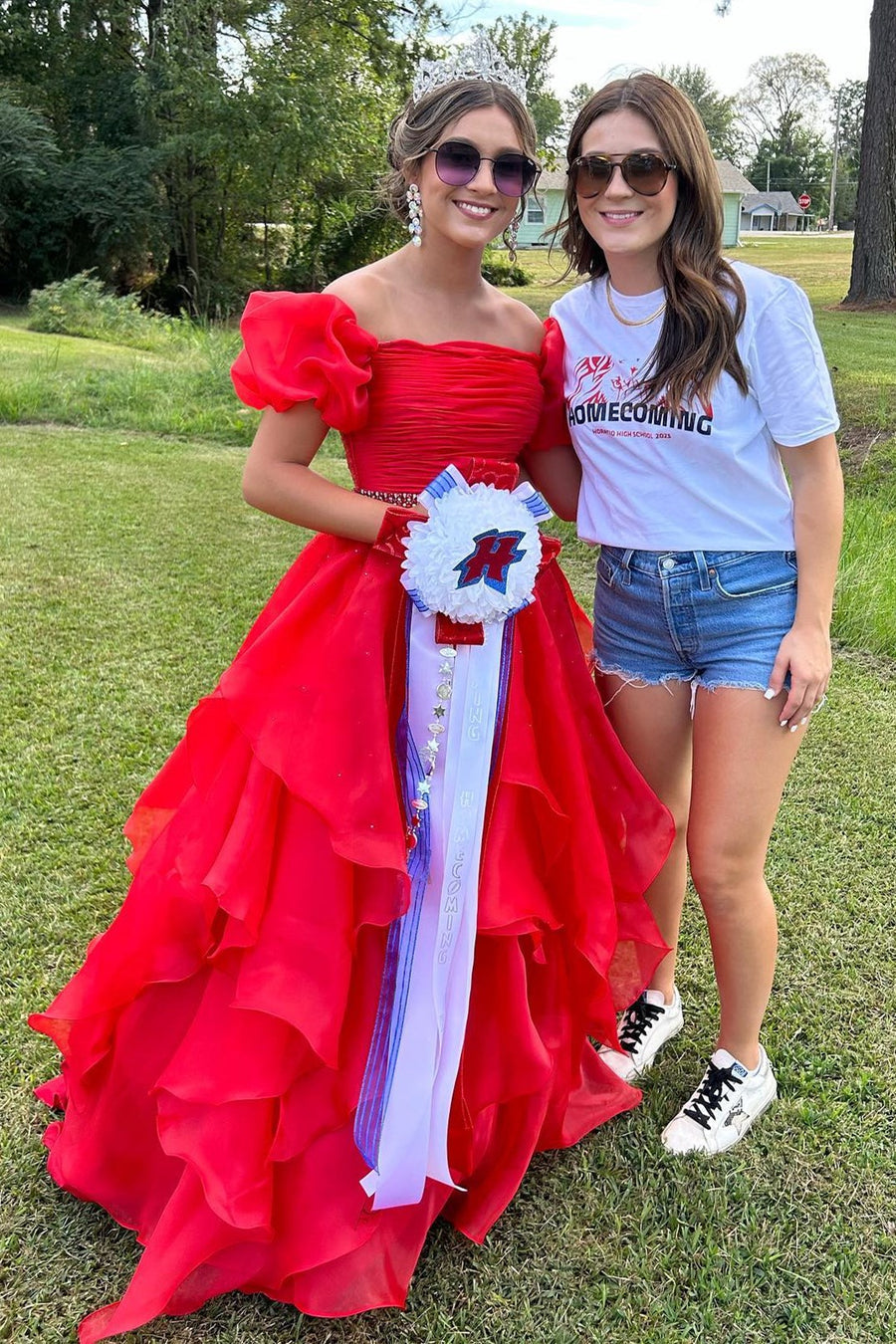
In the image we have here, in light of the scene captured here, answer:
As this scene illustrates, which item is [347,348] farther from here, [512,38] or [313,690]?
[512,38]

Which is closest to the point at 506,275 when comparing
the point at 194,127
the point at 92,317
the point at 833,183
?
the point at 194,127

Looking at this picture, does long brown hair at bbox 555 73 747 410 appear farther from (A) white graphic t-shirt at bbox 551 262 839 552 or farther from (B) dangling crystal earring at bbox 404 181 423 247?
(B) dangling crystal earring at bbox 404 181 423 247

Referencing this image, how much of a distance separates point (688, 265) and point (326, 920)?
1.33 meters

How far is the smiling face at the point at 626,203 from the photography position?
6.30 feet

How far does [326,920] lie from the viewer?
1866 mm

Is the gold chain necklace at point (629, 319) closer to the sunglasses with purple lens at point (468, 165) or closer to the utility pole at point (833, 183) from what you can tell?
the sunglasses with purple lens at point (468, 165)

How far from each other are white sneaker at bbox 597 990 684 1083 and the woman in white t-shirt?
0.84 feet

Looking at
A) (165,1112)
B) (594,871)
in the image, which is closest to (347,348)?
(594,871)

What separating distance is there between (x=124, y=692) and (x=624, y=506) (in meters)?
2.90

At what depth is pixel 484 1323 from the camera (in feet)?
6.20

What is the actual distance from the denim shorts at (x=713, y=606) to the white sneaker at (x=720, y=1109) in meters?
0.88

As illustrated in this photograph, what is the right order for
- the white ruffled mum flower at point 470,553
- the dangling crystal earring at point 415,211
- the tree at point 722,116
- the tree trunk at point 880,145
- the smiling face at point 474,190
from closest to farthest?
the white ruffled mum flower at point 470,553, the smiling face at point 474,190, the dangling crystal earring at point 415,211, the tree trunk at point 880,145, the tree at point 722,116

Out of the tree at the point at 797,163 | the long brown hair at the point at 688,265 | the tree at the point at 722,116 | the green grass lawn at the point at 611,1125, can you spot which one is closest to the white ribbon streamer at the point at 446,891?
the green grass lawn at the point at 611,1125

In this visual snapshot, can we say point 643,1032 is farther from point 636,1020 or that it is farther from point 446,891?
point 446,891
